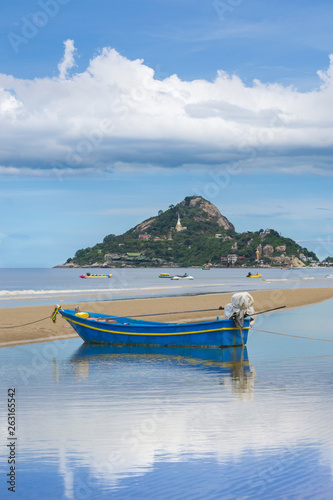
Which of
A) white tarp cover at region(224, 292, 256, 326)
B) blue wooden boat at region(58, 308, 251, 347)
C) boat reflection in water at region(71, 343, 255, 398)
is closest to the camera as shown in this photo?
boat reflection in water at region(71, 343, 255, 398)

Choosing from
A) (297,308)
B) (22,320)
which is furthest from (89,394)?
(297,308)

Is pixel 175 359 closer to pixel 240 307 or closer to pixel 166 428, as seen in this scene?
pixel 240 307

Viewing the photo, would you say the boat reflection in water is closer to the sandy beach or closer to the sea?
the sea

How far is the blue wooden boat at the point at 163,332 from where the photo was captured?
2639 centimetres

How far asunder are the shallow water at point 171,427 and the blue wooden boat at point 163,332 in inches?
67.8

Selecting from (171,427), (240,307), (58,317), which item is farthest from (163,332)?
(171,427)

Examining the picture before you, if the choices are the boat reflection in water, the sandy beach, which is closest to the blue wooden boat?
the boat reflection in water

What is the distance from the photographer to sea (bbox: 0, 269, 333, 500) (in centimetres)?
1023

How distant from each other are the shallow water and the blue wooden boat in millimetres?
1723

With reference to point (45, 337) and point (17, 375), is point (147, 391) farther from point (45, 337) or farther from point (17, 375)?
point (45, 337)

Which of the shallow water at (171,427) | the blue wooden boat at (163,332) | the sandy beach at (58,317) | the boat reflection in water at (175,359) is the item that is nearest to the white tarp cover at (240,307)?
the blue wooden boat at (163,332)

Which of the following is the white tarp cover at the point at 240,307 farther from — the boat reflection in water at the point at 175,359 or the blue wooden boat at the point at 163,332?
the boat reflection in water at the point at 175,359

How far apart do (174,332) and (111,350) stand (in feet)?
10.4

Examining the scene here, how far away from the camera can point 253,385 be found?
18.8 metres
